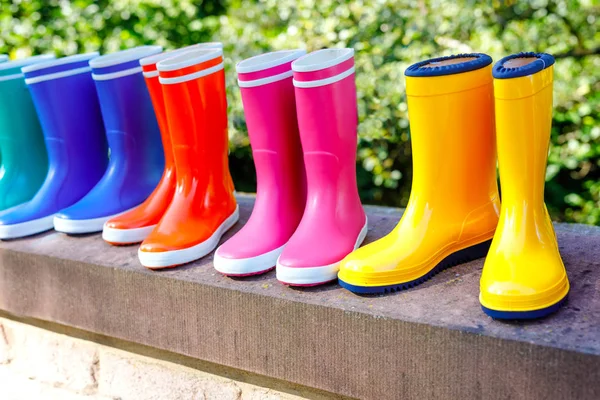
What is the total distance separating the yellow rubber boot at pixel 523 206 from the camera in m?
1.14

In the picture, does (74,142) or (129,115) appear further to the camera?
(74,142)

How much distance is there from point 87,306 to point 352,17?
1556 millimetres

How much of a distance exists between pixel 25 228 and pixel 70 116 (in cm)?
31

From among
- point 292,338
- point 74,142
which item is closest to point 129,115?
point 74,142

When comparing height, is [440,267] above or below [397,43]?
below

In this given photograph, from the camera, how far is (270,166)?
1.51 metres

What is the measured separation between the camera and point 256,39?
9.34 ft

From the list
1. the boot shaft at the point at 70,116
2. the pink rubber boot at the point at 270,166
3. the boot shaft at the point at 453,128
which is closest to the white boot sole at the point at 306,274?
the pink rubber boot at the point at 270,166

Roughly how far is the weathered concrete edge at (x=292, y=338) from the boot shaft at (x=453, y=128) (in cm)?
30

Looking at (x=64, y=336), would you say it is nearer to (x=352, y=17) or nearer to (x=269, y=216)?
(x=269, y=216)

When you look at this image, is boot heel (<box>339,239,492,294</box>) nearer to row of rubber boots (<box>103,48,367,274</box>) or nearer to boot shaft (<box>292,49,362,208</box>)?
row of rubber boots (<box>103,48,367,274</box>)

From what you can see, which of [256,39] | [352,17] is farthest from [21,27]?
[352,17]

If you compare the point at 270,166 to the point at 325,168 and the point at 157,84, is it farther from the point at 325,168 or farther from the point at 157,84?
the point at 157,84

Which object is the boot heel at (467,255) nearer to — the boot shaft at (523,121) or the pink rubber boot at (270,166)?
the boot shaft at (523,121)
